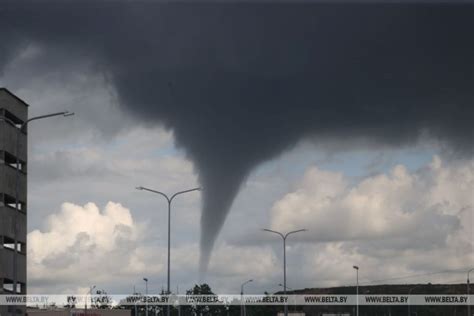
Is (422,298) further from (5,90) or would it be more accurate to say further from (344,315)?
(5,90)

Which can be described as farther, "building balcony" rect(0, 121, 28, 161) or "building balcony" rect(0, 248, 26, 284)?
"building balcony" rect(0, 121, 28, 161)

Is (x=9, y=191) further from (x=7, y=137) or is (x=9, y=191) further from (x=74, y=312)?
(x=74, y=312)

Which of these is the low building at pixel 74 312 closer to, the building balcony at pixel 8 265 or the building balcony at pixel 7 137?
the building balcony at pixel 8 265

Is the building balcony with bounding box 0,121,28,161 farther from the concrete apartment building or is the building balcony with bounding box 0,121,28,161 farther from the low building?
the low building

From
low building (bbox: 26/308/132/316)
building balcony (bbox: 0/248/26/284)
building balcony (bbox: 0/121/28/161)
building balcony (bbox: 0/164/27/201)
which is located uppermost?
building balcony (bbox: 0/121/28/161)

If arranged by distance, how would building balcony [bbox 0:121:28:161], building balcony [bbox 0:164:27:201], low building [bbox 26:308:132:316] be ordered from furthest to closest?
low building [bbox 26:308:132:316] < building balcony [bbox 0:121:28:161] < building balcony [bbox 0:164:27:201]

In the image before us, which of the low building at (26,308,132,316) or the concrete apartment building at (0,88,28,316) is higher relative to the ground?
the concrete apartment building at (0,88,28,316)

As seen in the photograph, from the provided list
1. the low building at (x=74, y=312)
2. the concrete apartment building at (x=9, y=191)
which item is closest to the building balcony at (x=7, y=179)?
the concrete apartment building at (x=9, y=191)

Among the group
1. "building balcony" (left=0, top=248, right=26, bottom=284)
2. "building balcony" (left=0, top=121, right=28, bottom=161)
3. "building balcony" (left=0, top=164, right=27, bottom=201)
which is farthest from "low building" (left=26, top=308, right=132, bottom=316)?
"building balcony" (left=0, top=121, right=28, bottom=161)

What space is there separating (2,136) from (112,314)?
241 ft

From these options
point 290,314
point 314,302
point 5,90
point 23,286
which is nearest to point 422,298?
point 314,302

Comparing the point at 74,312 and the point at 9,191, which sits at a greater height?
the point at 9,191

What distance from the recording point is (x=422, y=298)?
14250cm

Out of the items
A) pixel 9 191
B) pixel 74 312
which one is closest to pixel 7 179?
pixel 9 191
